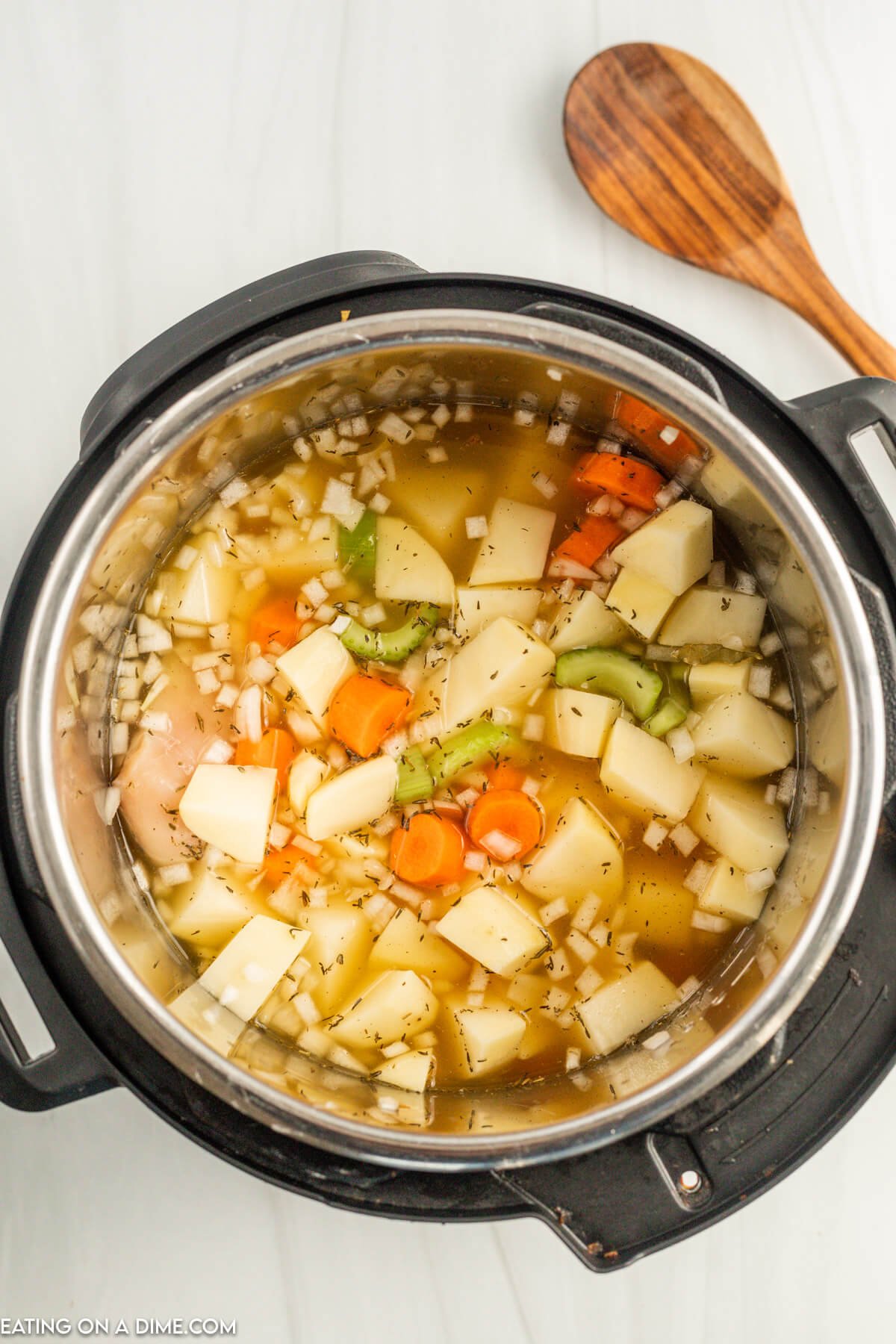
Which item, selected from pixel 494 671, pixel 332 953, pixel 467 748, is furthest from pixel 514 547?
pixel 332 953

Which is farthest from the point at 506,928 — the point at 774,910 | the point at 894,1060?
the point at 894,1060

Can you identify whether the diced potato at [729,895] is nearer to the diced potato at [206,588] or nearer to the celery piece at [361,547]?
the celery piece at [361,547]

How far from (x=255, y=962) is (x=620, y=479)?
36.2 inches

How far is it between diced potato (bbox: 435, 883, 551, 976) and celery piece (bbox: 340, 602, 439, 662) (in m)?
0.39

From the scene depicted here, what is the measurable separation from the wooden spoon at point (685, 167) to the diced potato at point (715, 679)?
56 cm

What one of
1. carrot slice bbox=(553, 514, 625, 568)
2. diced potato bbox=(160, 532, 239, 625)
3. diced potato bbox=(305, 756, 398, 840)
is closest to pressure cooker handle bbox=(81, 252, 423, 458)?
diced potato bbox=(160, 532, 239, 625)

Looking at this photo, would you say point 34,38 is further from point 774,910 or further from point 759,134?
point 774,910

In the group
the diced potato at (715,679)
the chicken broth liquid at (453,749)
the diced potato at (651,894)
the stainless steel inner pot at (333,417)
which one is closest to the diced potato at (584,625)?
the chicken broth liquid at (453,749)

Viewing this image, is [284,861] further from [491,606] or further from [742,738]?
[742,738]

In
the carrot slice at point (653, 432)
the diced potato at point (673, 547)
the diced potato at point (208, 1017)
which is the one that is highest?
the carrot slice at point (653, 432)

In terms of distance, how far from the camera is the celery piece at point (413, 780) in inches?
62.1

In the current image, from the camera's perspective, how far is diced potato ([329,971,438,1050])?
1506 mm

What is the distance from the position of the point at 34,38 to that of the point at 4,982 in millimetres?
1600

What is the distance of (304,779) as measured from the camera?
5.06ft
